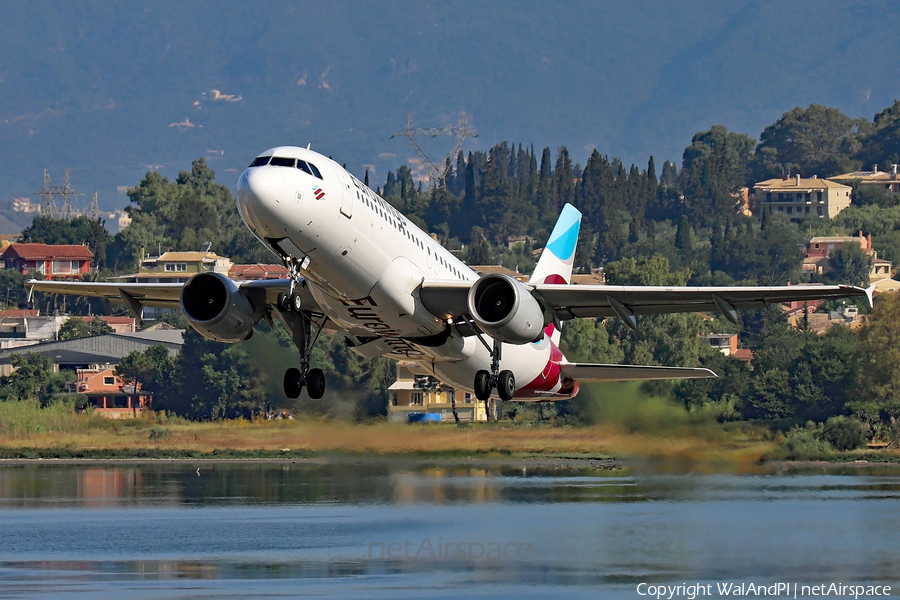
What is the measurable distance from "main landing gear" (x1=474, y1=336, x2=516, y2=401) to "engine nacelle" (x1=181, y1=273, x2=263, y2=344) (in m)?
6.53

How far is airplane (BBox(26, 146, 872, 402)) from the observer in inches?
1367

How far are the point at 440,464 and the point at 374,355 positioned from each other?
109 ft

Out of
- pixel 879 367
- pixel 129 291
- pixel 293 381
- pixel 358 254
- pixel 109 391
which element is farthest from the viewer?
pixel 109 391

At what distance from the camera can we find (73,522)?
7600 centimetres

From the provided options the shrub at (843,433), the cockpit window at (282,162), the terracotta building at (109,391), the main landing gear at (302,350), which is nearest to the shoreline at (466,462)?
the shrub at (843,433)

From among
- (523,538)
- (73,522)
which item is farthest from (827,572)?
(73,522)

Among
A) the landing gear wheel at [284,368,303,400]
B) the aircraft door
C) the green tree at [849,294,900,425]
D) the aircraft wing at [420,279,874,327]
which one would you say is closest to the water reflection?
the green tree at [849,294,900,425]

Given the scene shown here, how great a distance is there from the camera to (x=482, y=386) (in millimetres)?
41250

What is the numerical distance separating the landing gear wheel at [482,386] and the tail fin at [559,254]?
361 inches

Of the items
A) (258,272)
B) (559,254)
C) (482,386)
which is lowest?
(482,386)

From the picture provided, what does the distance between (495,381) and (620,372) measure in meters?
8.12

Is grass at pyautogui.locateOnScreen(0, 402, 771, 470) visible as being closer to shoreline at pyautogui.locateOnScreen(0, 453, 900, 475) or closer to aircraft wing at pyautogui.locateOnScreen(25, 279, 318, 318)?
shoreline at pyautogui.locateOnScreen(0, 453, 900, 475)

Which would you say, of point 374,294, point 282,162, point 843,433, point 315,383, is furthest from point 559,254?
point 843,433

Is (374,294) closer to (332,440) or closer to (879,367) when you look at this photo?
(332,440)
